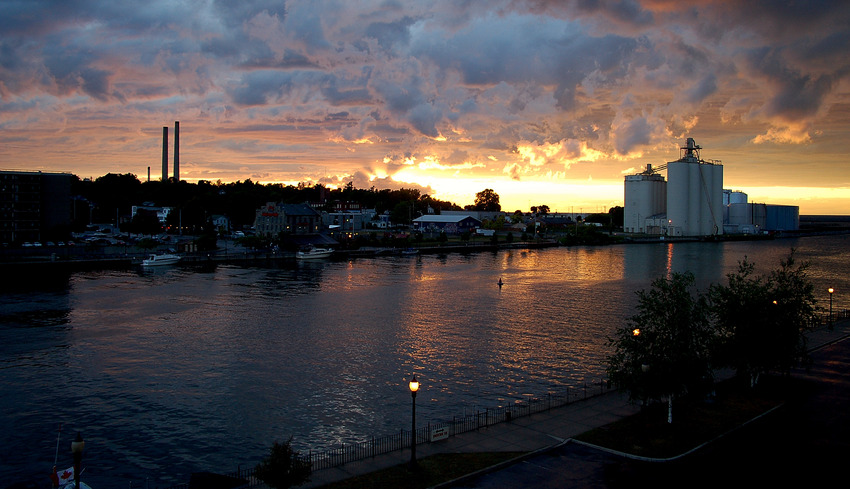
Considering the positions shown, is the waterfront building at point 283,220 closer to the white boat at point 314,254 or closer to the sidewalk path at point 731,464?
the white boat at point 314,254

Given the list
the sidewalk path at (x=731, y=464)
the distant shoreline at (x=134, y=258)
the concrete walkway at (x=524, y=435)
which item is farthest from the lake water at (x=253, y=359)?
the distant shoreline at (x=134, y=258)

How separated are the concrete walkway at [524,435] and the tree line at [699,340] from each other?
1837 mm

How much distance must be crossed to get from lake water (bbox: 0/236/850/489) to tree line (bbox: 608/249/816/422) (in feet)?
30.6

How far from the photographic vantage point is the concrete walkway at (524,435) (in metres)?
22.0

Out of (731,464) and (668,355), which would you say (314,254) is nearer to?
(668,355)

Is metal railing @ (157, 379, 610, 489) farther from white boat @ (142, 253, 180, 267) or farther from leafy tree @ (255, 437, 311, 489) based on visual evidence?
white boat @ (142, 253, 180, 267)

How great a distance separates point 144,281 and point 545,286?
58.1 m

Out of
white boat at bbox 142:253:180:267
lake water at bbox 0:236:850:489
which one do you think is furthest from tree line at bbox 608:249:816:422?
white boat at bbox 142:253:180:267

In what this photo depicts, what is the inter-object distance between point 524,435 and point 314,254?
106802 mm

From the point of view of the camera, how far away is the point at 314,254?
420 feet

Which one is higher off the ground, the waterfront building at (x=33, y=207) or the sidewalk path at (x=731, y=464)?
the waterfront building at (x=33, y=207)

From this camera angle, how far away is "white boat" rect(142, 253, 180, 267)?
4144 inches

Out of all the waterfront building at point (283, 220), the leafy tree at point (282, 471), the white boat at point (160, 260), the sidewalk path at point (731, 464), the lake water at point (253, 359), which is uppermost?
the waterfront building at point (283, 220)

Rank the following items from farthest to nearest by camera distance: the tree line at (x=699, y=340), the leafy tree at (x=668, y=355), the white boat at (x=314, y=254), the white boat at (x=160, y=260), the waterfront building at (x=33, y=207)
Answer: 1. the waterfront building at (x=33, y=207)
2. the white boat at (x=314, y=254)
3. the white boat at (x=160, y=260)
4. the tree line at (x=699, y=340)
5. the leafy tree at (x=668, y=355)
